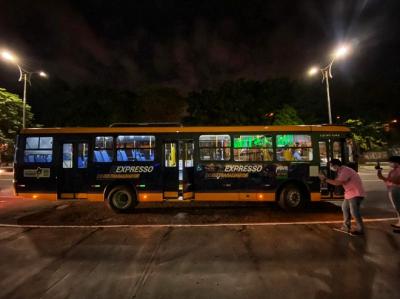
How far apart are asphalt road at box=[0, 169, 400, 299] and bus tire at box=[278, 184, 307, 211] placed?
482mm

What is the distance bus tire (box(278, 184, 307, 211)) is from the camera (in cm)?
961

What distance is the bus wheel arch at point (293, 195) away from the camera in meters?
9.62

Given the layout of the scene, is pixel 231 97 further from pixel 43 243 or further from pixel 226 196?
pixel 43 243

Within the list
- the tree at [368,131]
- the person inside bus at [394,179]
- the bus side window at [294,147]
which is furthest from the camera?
the tree at [368,131]

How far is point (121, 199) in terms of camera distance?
9875 mm

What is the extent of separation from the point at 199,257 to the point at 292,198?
538cm

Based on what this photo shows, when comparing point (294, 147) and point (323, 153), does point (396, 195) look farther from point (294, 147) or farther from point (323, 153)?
point (294, 147)

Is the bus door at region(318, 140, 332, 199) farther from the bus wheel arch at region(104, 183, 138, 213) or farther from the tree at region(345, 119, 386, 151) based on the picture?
the tree at region(345, 119, 386, 151)

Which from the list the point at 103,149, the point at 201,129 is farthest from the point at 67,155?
the point at 201,129

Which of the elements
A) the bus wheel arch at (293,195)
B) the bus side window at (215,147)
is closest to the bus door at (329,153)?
the bus wheel arch at (293,195)

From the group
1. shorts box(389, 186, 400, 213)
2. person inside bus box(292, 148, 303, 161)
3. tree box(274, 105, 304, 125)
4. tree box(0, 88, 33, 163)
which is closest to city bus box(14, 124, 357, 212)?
person inside bus box(292, 148, 303, 161)

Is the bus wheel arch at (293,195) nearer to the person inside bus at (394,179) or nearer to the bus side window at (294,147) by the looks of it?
the bus side window at (294,147)

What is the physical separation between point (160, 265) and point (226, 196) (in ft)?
16.0

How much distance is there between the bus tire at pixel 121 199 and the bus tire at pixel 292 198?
5428mm
